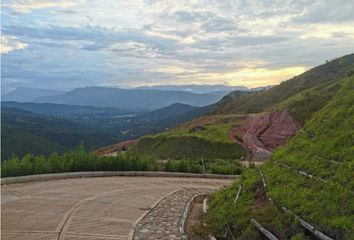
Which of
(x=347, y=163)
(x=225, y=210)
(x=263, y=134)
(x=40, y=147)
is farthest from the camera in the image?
(x=40, y=147)

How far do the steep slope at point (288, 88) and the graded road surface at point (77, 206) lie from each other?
1968 inches

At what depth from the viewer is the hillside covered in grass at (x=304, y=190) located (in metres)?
7.88

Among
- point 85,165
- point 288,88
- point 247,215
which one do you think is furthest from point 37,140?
point 247,215

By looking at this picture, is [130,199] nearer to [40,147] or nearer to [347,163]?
[347,163]

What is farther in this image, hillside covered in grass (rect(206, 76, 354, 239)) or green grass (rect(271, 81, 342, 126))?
green grass (rect(271, 81, 342, 126))

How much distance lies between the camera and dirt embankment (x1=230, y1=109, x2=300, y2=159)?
34.3 m

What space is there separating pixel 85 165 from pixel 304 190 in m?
11.6

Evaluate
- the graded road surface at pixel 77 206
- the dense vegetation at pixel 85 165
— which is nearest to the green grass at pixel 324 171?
the graded road surface at pixel 77 206

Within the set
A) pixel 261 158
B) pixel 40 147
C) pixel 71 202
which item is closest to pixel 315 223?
pixel 71 202

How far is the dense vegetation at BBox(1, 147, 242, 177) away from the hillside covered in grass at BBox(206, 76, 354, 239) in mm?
7515

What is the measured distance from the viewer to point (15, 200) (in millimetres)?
12711

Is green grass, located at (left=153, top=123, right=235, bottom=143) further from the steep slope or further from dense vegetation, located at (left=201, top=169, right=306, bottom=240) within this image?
the steep slope

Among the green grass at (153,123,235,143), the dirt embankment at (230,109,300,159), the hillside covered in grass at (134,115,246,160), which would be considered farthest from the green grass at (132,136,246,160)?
the dirt embankment at (230,109,300,159)

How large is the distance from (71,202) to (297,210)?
6759 millimetres
